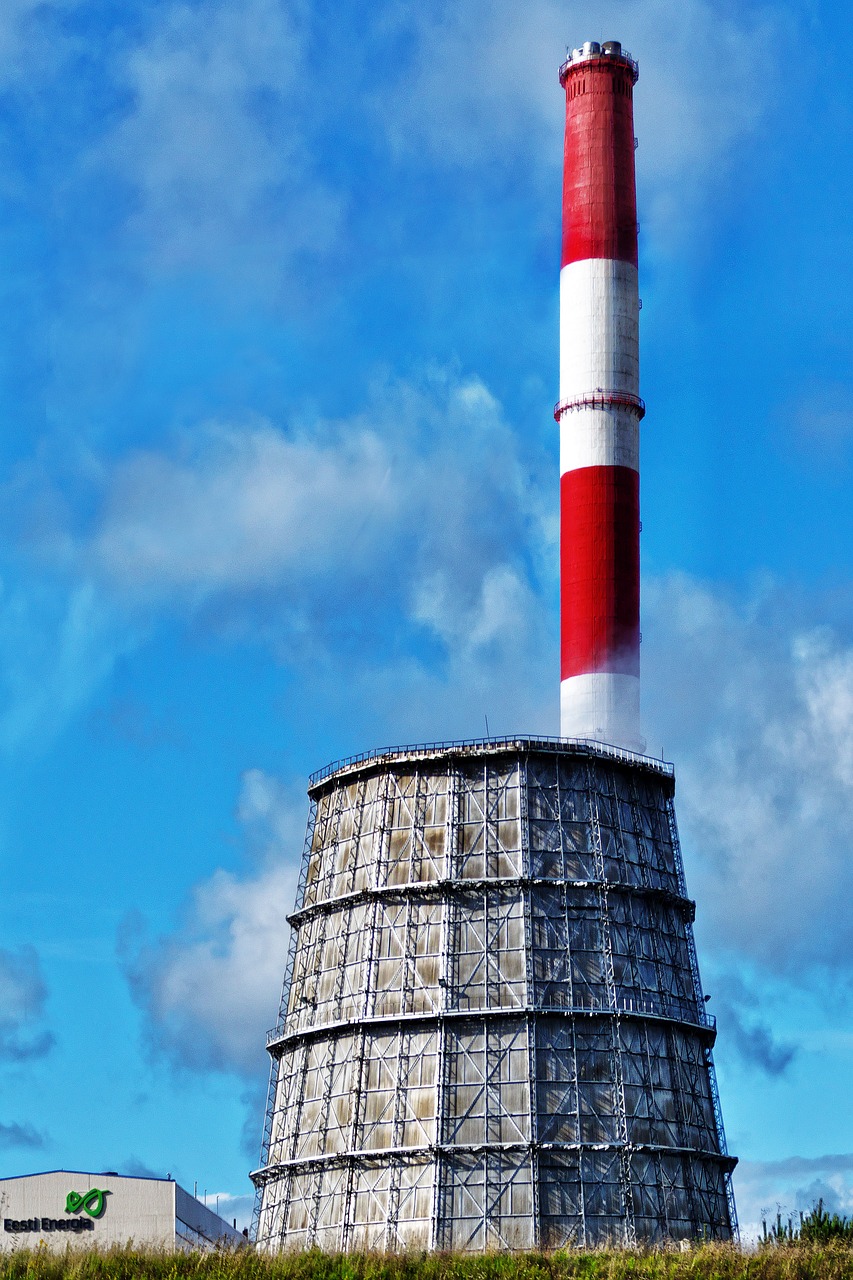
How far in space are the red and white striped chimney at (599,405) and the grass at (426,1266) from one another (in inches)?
979

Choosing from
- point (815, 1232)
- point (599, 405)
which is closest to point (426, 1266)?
point (815, 1232)

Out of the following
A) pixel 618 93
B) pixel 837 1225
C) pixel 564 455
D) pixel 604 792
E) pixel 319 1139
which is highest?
pixel 618 93

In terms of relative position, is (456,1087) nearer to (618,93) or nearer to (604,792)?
(604,792)

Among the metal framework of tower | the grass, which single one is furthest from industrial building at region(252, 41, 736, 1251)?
the grass

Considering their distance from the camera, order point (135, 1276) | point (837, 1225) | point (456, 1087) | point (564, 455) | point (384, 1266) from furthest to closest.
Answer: point (564, 455) < point (456, 1087) < point (837, 1225) < point (384, 1266) < point (135, 1276)

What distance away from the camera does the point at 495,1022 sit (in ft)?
172

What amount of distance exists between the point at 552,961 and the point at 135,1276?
20459mm

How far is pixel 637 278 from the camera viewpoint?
6856 centimetres

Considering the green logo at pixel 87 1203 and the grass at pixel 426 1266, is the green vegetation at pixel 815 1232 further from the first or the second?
the green logo at pixel 87 1203

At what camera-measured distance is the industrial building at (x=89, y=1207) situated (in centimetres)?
6700

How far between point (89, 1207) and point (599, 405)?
3612 cm

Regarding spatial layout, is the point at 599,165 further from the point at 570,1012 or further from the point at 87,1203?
the point at 87,1203

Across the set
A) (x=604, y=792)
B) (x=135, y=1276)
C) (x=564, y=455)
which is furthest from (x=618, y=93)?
(x=135, y=1276)

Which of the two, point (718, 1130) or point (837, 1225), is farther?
point (718, 1130)
